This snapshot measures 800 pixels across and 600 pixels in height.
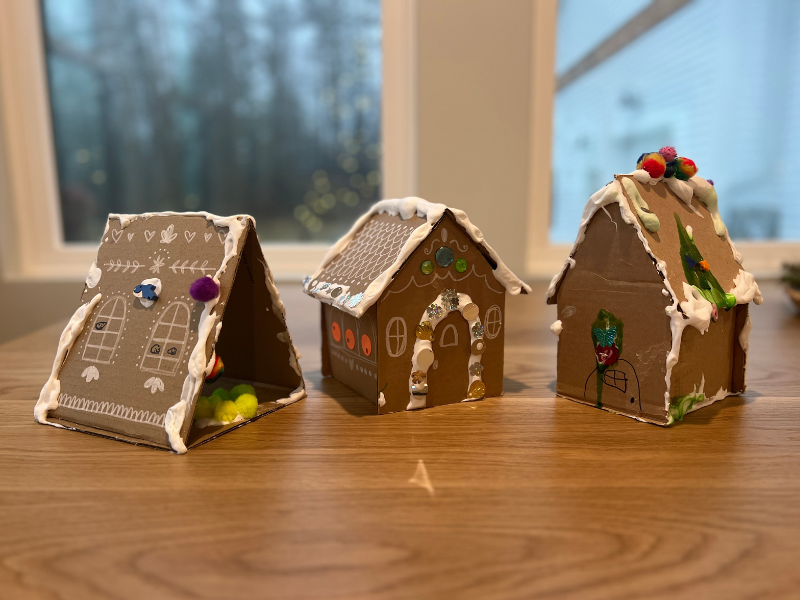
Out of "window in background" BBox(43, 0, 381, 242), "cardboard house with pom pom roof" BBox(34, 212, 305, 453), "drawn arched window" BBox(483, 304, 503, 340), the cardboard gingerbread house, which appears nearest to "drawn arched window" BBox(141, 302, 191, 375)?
"cardboard house with pom pom roof" BBox(34, 212, 305, 453)

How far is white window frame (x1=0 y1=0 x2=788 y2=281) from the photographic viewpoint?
6.00 feet

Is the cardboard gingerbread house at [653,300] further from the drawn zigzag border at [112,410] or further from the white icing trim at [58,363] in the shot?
the white icing trim at [58,363]

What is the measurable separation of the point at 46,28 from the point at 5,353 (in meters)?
1.31

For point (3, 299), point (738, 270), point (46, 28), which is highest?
point (46, 28)

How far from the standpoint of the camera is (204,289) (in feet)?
2.34

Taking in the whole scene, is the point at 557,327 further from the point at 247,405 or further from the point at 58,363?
the point at 58,363

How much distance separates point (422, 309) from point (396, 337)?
6 cm

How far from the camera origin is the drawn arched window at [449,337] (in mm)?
815

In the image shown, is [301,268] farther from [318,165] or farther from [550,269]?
[550,269]

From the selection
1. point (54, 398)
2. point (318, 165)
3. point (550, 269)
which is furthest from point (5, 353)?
point (550, 269)

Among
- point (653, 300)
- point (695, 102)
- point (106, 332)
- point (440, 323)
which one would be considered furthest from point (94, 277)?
point (695, 102)

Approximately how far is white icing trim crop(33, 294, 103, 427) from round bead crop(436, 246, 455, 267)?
50cm

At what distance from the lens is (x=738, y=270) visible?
2.78 feet

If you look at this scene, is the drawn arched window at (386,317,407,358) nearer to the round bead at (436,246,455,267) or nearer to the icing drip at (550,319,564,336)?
the round bead at (436,246,455,267)
